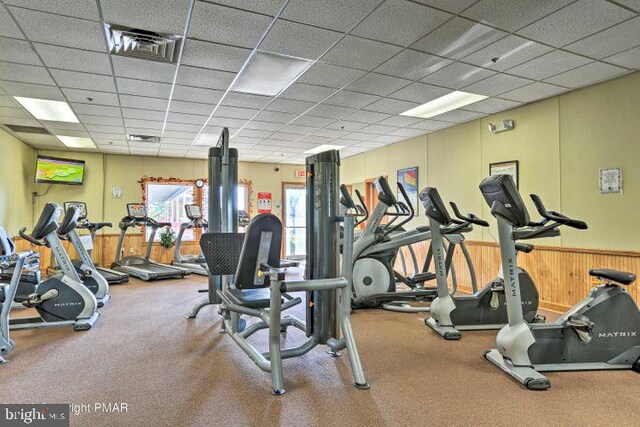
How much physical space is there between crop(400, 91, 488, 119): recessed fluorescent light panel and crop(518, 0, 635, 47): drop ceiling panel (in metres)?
1.56

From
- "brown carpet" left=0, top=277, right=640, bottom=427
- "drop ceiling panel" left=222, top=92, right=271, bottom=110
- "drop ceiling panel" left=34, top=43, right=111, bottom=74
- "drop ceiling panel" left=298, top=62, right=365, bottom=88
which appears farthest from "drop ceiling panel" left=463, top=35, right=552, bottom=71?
"drop ceiling panel" left=34, top=43, right=111, bottom=74

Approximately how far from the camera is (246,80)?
4320 mm

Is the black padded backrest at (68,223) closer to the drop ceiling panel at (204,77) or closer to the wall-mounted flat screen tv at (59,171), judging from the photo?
the drop ceiling panel at (204,77)

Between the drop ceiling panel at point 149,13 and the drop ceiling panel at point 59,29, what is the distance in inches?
10.4

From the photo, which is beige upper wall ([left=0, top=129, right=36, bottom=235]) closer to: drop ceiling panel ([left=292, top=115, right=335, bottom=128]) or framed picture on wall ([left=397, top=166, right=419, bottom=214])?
drop ceiling panel ([left=292, top=115, right=335, bottom=128])

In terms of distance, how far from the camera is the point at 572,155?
4.69 metres

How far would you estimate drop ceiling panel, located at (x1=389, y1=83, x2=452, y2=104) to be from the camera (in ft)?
15.0

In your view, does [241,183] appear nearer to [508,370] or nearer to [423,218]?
[423,218]

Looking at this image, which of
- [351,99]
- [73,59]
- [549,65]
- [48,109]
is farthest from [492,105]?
[48,109]

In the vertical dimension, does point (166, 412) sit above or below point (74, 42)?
below

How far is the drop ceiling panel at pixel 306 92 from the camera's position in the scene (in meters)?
4.56

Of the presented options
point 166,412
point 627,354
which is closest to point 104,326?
point 166,412

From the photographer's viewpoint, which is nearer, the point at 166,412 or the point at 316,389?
the point at 166,412

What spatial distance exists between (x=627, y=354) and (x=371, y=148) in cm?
625
